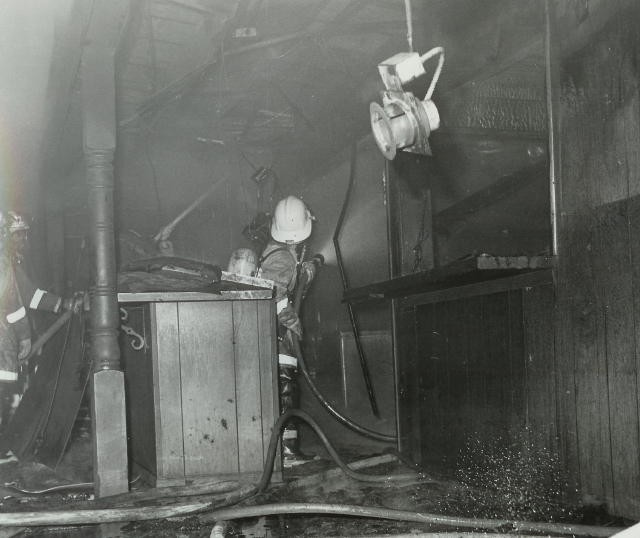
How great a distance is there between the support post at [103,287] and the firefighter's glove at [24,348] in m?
2.91

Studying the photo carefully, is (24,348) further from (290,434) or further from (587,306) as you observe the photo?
(587,306)

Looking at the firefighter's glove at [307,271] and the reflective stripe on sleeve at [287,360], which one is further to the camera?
the firefighter's glove at [307,271]

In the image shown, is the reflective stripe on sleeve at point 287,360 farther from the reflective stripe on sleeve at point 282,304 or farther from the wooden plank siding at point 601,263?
the wooden plank siding at point 601,263

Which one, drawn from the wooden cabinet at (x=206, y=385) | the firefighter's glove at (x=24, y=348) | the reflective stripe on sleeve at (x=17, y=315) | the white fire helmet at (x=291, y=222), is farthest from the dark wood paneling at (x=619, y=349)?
the firefighter's glove at (x=24, y=348)

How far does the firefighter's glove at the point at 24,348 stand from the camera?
7078 millimetres

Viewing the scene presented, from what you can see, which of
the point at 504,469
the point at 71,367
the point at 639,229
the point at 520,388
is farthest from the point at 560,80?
the point at 71,367

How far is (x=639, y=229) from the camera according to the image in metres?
2.98

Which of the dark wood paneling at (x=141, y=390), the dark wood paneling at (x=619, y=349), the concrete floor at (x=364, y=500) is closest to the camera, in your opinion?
the dark wood paneling at (x=619, y=349)

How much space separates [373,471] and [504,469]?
4.84 feet

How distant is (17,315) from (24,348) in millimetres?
430

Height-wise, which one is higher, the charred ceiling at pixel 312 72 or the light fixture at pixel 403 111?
the charred ceiling at pixel 312 72

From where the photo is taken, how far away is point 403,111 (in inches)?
133

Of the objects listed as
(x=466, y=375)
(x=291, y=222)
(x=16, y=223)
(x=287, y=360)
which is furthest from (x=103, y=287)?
(x=16, y=223)

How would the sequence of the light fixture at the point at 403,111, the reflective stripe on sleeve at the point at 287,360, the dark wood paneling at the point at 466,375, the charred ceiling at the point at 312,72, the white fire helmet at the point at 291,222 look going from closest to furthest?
the light fixture at the point at 403,111, the dark wood paneling at the point at 466,375, the charred ceiling at the point at 312,72, the reflective stripe on sleeve at the point at 287,360, the white fire helmet at the point at 291,222
